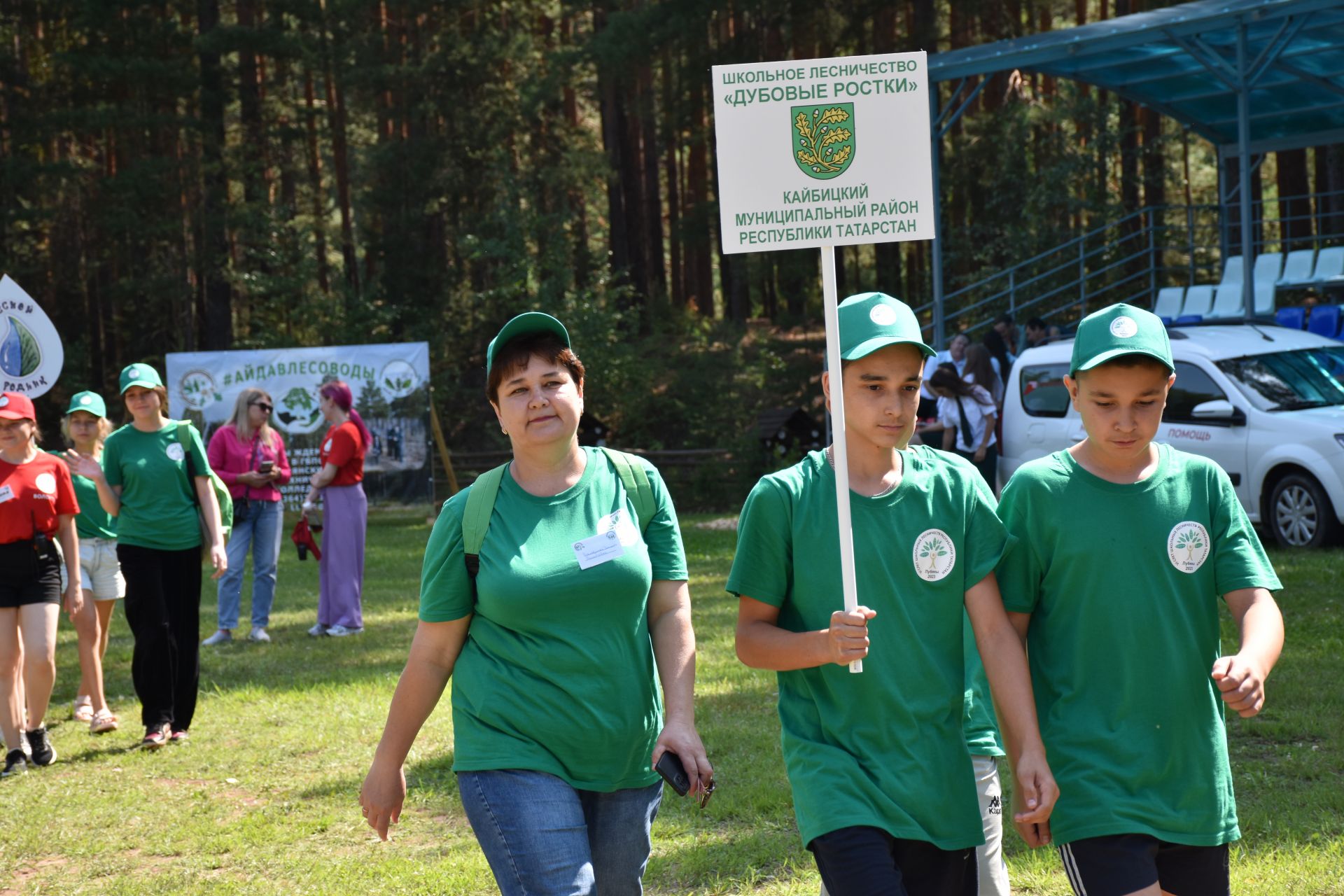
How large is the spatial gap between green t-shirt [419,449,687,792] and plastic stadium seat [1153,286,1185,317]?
59.8ft

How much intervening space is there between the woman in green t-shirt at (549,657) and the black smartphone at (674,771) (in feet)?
0.05

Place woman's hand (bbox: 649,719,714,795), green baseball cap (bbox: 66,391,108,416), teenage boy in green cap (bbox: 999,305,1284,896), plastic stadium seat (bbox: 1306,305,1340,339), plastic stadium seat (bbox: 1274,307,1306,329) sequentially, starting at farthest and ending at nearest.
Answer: plastic stadium seat (bbox: 1274,307,1306,329) → plastic stadium seat (bbox: 1306,305,1340,339) → green baseball cap (bbox: 66,391,108,416) → woman's hand (bbox: 649,719,714,795) → teenage boy in green cap (bbox: 999,305,1284,896)

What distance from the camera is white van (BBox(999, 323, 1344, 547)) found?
1244 centimetres

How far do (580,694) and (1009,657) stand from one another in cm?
98

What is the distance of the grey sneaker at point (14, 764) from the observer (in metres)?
7.92

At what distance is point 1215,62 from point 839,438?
1695 centimetres

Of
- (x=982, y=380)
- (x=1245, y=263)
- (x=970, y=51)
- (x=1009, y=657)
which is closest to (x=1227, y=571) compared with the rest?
(x=1009, y=657)

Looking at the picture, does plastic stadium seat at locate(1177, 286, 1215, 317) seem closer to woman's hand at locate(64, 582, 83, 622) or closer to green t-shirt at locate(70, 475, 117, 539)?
green t-shirt at locate(70, 475, 117, 539)

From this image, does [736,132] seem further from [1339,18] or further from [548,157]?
[548,157]

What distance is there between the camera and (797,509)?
3.39 meters

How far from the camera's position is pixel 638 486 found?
369 cm

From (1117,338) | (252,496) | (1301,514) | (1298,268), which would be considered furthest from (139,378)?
(1298,268)

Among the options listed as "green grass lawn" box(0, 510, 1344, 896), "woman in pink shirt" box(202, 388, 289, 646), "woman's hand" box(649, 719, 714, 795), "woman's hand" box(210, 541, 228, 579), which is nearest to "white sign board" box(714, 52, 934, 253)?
"woman's hand" box(649, 719, 714, 795)

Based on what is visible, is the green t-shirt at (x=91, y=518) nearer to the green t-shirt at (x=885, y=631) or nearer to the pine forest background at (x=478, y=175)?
the green t-shirt at (x=885, y=631)
